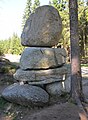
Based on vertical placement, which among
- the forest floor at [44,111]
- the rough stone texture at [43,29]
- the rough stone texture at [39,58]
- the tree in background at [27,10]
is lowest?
the forest floor at [44,111]

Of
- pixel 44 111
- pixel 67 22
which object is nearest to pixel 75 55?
pixel 44 111

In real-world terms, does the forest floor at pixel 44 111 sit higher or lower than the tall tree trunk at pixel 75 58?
lower

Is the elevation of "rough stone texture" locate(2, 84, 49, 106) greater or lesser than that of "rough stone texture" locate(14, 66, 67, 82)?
lesser

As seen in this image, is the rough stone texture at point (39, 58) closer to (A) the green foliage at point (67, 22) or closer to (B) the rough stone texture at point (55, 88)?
(B) the rough stone texture at point (55, 88)

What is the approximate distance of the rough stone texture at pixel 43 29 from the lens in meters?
7.80

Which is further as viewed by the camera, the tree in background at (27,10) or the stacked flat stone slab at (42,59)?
the tree in background at (27,10)

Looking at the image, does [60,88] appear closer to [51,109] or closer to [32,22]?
[51,109]

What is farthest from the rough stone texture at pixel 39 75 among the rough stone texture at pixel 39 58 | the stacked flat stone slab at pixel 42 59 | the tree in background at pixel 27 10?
the tree in background at pixel 27 10

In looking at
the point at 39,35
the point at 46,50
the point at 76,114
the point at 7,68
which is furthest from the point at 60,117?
the point at 7,68

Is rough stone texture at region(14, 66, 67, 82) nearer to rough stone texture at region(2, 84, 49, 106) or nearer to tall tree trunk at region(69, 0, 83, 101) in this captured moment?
rough stone texture at region(2, 84, 49, 106)

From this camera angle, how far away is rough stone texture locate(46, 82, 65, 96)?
756 cm

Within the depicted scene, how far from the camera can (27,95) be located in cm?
698

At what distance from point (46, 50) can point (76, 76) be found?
1409 millimetres

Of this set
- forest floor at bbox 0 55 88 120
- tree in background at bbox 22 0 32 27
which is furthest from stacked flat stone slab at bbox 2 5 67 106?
tree in background at bbox 22 0 32 27
